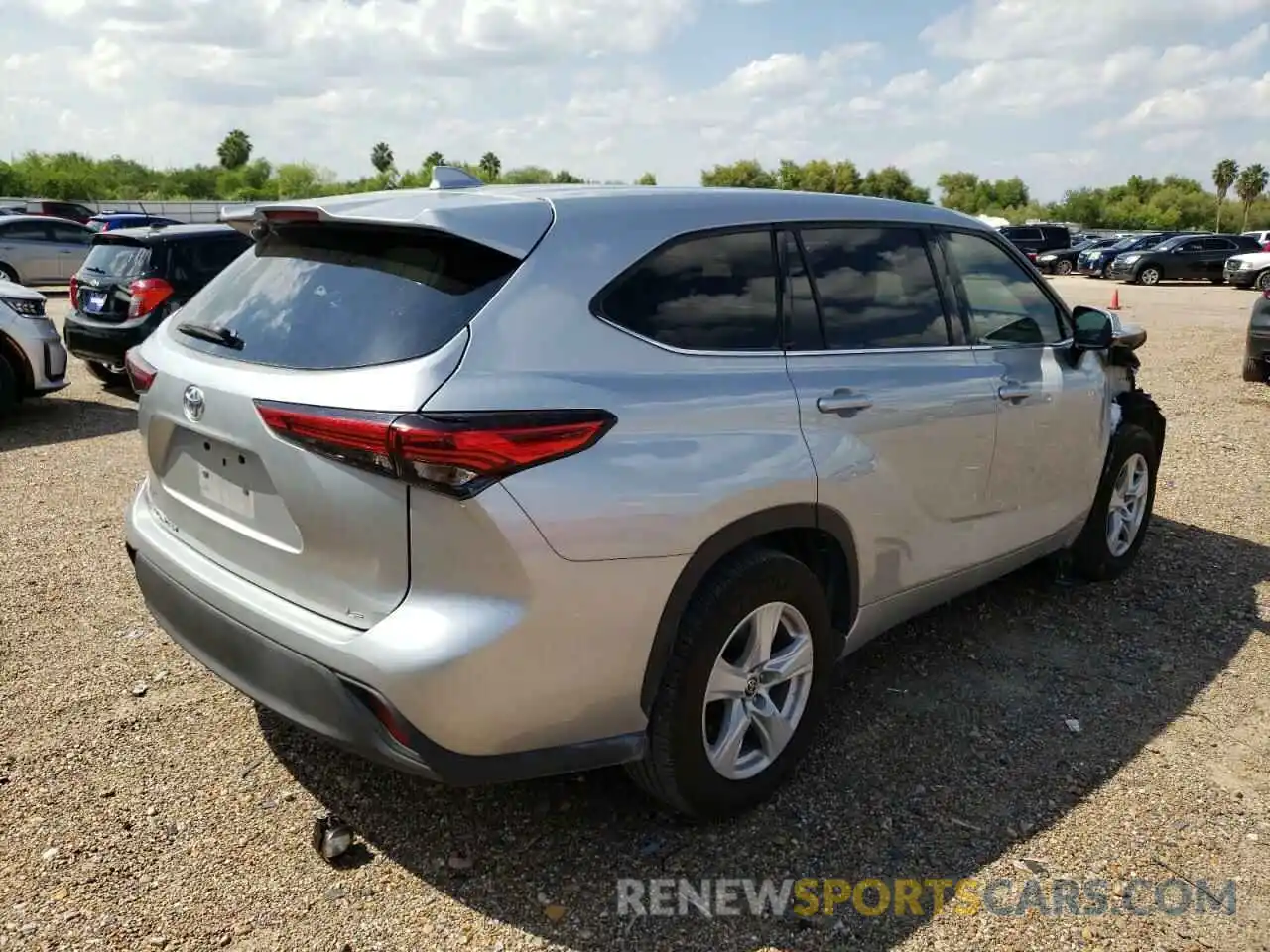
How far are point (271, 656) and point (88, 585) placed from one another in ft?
9.22

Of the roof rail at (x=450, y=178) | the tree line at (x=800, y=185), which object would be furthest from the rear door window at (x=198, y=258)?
the tree line at (x=800, y=185)

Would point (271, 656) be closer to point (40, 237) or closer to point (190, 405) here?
point (190, 405)

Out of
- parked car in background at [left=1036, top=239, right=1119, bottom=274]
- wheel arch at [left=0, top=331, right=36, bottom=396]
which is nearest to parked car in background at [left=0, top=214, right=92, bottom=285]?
wheel arch at [left=0, top=331, right=36, bottom=396]

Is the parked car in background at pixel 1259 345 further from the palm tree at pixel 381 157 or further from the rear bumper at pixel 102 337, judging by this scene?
the palm tree at pixel 381 157

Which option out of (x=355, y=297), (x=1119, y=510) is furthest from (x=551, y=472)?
(x=1119, y=510)

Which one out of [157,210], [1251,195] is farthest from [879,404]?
[1251,195]

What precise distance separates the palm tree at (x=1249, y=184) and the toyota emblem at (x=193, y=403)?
98.9 metres

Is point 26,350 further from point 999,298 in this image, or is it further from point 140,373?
point 999,298

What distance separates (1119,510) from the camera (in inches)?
195

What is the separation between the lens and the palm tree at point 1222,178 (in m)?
85.8

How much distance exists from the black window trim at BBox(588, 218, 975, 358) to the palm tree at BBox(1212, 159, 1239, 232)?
318 ft

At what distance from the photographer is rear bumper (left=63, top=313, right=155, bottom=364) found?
355 inches

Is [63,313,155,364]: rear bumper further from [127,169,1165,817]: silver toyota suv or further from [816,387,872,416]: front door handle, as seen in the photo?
[816,387,872,416]: front door handle

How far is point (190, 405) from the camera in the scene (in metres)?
2.78
